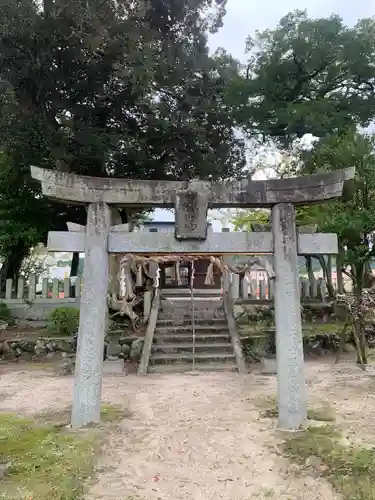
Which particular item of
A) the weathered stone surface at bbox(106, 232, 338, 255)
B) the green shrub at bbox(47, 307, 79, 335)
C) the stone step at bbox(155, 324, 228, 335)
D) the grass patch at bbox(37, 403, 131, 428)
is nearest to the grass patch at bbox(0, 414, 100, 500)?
the grass patch at bbox(37, 403, 131, 428)

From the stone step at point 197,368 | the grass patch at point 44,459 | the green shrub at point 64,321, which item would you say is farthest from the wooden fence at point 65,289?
the grass patch at point 44,459

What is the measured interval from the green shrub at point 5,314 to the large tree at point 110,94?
7.75ft

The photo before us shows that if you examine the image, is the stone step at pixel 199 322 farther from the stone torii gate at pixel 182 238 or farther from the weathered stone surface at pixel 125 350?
the stone torii gate at pixel 182 238

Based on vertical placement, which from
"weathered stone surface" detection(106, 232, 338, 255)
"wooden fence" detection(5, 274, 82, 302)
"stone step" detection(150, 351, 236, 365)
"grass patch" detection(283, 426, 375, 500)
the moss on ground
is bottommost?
the moss on ground

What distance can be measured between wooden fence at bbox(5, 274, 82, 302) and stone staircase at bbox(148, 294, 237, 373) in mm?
3668

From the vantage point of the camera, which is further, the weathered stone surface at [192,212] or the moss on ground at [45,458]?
the weathered stone surface at [192,212]

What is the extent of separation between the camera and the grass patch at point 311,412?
22.8 feet

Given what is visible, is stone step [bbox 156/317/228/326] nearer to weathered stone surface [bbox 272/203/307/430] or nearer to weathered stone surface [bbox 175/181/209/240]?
weathered stone surface [bbox 272/203/307/430]

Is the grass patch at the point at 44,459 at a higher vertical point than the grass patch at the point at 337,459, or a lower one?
lower

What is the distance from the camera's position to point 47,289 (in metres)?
16.3

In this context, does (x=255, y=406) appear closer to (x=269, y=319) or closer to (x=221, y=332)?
(x=221, y=332)

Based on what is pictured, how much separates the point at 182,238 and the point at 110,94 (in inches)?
397

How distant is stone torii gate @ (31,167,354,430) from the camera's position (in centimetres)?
662

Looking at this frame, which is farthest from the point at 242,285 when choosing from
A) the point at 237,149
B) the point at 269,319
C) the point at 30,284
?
the point at 30,284
